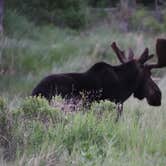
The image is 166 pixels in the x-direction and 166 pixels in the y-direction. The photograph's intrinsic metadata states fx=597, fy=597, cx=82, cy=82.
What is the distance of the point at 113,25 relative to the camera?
2847 cm

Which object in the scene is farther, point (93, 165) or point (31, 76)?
point (31, 76)

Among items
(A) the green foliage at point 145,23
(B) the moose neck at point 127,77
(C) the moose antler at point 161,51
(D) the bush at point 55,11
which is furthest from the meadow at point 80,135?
(A) the green foliage at point 145,23

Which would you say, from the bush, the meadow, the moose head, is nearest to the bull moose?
the moose head

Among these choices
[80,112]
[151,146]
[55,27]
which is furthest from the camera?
[55,27]

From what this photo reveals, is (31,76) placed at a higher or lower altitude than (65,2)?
lower

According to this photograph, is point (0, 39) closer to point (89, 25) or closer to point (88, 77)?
point (88, 77)

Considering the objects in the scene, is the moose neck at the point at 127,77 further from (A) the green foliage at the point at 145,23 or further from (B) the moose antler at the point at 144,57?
(A) the green foliage at the point at 145,23

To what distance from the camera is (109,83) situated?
32.2 feet

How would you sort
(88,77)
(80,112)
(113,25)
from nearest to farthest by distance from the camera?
(80,112) < (88,77) < (113,25)

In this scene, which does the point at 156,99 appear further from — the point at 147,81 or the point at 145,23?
the point at 145,23

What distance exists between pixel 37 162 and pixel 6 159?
516 millimetres

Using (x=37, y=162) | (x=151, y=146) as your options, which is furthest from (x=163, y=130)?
(x=37, y=162)

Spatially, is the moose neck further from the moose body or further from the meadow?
the meadow

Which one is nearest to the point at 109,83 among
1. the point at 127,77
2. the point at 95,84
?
the point at 95,84
